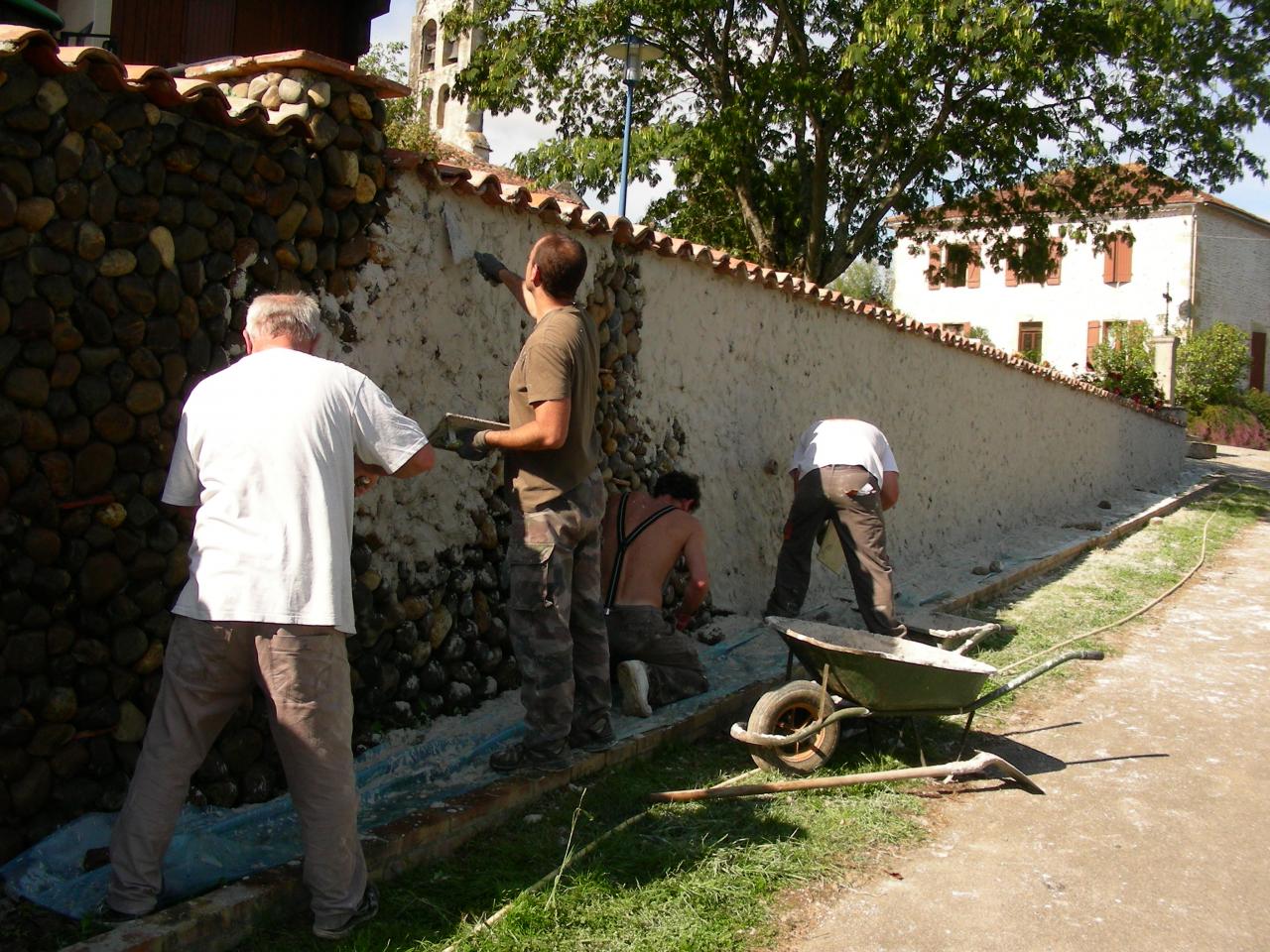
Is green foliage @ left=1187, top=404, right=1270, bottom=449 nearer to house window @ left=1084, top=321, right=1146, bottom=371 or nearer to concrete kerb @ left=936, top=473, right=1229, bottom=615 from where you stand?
house window @ left=1084, top=321, right=1146, bottom=371

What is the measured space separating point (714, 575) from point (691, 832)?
3.26m

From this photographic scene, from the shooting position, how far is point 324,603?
314 centimetres

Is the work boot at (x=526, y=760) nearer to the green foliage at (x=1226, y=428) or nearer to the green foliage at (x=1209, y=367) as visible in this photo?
the green foliage at (x=1226, y=428)

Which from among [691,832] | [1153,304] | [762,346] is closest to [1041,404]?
[762,346]

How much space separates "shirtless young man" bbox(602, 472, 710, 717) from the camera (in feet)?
18.5

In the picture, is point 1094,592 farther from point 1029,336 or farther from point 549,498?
point 1029,336

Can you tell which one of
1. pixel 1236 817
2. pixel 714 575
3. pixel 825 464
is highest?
pixel 825 464

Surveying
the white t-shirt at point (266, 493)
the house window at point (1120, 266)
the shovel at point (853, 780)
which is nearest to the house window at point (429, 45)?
the house window at point (1120, 266)

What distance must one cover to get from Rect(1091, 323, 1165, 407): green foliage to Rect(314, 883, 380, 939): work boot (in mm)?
20119

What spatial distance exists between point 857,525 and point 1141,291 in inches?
1332

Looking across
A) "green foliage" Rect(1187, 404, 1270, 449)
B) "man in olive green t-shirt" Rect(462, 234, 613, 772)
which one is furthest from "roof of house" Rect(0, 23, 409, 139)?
"green foliage" Rect(1187, 404, 1270, 449)

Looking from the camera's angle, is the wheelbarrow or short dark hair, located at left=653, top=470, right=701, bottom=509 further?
short dark hair, located at left=653, top=470, right=701, bottom=509

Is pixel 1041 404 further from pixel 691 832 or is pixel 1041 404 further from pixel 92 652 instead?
pixel 92 652

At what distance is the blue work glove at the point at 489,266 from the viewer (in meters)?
5.06
